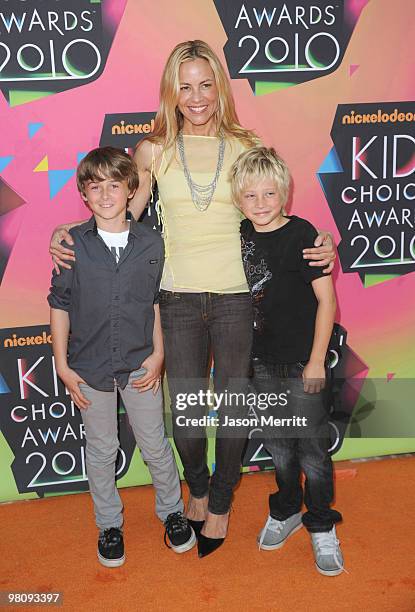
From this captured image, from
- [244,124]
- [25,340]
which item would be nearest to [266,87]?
[244,124]

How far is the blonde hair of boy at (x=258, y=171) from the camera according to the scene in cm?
216

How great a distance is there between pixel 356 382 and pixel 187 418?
93 centimetres

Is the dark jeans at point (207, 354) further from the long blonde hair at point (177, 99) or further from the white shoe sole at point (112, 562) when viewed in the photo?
the long blonde hair at point (177, 99)

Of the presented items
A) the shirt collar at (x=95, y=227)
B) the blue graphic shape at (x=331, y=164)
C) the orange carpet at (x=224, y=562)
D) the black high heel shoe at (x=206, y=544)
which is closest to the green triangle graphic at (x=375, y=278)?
the blue graphic shape at (x=331, y=164)

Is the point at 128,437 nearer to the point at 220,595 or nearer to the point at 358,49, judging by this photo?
the point at 220,595

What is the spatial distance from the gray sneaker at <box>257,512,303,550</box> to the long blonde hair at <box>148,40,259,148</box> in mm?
1401

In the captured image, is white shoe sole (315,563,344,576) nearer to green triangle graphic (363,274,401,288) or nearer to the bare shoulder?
green triangle graphic (363,274,401,288)

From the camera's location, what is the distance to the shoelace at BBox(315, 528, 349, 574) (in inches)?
94.5

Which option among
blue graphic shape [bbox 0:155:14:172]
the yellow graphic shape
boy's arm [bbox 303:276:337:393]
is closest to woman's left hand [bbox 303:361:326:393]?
boy's arm [bbox 303:276:337:393]

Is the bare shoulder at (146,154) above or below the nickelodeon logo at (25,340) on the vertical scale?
above

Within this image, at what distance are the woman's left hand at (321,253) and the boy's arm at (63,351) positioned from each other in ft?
2.76

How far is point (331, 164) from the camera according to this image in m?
2.78

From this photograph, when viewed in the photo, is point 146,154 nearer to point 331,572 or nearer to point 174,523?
point 174,523

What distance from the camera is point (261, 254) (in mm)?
2230
